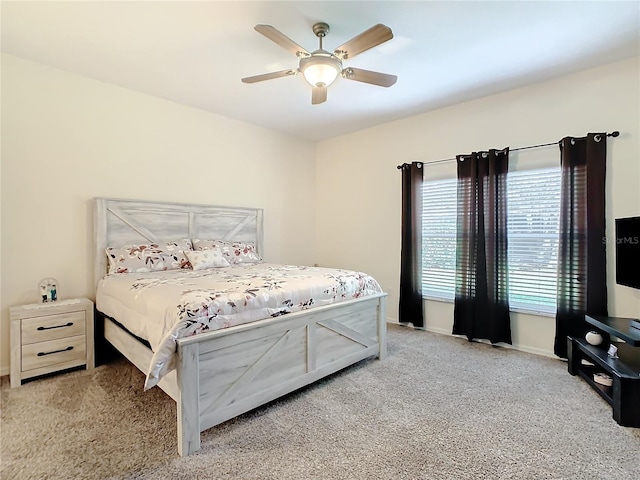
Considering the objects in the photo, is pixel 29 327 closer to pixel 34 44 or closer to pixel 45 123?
pixel 45 123

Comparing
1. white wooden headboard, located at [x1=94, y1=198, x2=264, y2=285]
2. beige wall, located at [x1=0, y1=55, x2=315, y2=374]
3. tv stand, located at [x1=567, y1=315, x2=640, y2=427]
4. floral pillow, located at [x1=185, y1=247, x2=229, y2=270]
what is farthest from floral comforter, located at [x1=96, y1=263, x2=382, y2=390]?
tv stand, located at [x1=567, y1=315, x2=640, y2=427]

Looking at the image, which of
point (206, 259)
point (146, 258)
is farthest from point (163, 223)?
point (206, 259)

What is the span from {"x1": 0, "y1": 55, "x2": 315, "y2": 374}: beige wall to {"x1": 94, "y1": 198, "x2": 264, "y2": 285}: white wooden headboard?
12 centimetres

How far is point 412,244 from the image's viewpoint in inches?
163

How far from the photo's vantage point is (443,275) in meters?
3.99

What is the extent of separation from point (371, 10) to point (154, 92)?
2.50 metres

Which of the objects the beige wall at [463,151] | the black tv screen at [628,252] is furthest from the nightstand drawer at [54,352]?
the black tv screen at [628,252]

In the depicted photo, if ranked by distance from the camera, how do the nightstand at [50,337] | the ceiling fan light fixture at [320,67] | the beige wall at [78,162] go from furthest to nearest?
1. the beige wall at [78,162]
2. the nightstand at [50,337]
3. the ceiling fan light fixture at [320,67]

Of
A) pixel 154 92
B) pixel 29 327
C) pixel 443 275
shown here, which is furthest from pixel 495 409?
pixel 154 92

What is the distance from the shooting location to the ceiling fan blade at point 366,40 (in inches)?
76.2

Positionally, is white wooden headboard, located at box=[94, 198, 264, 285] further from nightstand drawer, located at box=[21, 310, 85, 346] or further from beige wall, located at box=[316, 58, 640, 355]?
beige wall, located at box=[316, 58, 640, 355]

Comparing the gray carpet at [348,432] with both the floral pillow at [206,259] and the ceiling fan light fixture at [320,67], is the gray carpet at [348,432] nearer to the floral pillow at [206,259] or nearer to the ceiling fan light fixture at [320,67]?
the floral pillow at [206,259]

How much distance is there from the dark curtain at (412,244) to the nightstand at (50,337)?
3389 millimetres

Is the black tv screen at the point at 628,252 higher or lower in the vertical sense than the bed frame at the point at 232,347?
higher
